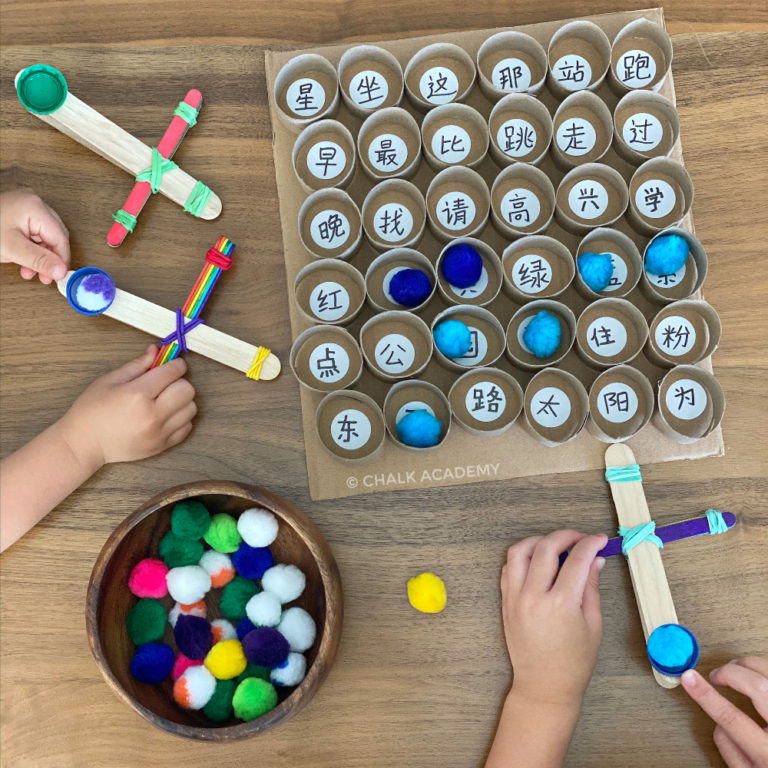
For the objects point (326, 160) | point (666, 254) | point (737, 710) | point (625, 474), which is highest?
point (326, 160)

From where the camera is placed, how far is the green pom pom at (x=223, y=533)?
0.64 metres

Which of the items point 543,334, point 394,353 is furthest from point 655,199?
point 394,353

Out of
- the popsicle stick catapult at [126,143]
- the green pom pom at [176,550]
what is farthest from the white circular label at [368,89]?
the green pom pom at [176,550]

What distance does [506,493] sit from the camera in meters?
0.69

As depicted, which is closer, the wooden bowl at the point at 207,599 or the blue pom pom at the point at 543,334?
the wooden bowl at the point at 207,599

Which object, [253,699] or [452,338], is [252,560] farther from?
[452,338]

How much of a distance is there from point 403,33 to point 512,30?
0.12m

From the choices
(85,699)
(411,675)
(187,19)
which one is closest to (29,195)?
(187,19)

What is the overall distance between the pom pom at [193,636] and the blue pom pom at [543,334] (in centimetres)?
42

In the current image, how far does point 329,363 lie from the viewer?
27.3 inches

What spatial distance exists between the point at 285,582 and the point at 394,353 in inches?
9.9

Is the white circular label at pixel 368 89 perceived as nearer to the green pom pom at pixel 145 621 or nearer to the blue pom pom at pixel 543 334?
the blue pom pom at pixel 543 334

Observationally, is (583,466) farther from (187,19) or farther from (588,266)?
(187,19)

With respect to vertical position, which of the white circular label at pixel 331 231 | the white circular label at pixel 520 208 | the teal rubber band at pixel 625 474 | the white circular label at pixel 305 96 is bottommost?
the teal rubber band at pixel 625 474
